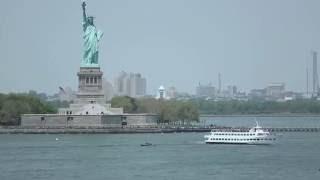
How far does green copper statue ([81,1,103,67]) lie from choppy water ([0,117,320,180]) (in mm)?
10511

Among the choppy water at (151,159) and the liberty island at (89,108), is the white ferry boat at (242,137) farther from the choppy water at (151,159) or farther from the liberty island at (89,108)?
the liberty island at (89,108)

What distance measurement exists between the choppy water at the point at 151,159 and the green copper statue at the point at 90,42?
34.5 ft

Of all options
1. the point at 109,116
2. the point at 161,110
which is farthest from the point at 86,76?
the point at 161,110

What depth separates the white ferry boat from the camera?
70.8 meters

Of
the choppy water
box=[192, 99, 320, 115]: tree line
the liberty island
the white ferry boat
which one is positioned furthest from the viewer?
box=[192, 99, 320, 115]: tree line

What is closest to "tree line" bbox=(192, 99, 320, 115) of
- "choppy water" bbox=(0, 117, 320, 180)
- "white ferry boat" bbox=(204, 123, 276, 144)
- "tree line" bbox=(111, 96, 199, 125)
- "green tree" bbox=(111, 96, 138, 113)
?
→ "tree line" bbox=(111, 96, 199, 125)

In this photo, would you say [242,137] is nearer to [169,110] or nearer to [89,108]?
[89,108]

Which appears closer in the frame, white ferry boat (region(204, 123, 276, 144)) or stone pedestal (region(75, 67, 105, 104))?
white ferry boat (region(204, 123, 276, 144))

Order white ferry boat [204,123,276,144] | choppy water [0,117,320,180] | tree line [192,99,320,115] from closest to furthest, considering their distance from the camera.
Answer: choppy water [0,117,320,180], white ferry boat [204,123,276,144], tree line [192,99,320,115]

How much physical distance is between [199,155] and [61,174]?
12.4 meters

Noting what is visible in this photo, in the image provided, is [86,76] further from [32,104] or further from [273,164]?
[273,164]

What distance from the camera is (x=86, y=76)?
86.0m

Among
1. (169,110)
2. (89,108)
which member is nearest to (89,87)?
(89,108)

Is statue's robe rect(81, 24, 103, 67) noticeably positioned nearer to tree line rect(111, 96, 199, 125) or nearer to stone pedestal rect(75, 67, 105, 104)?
stone pedestal rect(75, 67, 105, 104)
